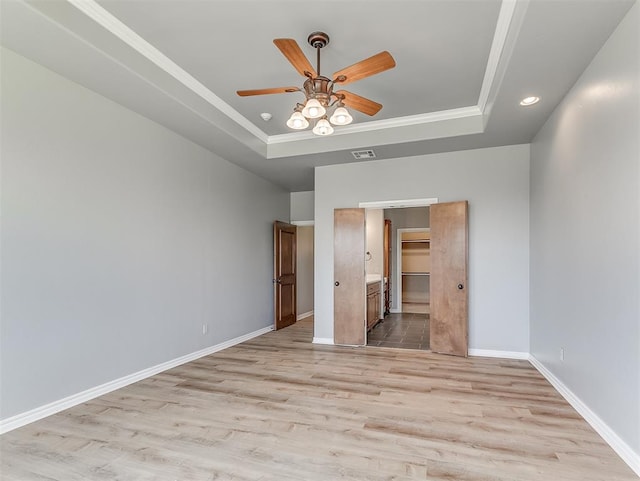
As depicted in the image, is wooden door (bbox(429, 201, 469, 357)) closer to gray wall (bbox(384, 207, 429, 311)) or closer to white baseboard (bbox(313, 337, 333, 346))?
white baseboard (bbox(313, 337, 333, 346))

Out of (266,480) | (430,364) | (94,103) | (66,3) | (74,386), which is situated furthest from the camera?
(430,364)

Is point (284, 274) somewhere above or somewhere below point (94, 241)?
below

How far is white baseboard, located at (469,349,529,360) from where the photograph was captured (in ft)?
15.0

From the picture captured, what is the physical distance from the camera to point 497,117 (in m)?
3.85

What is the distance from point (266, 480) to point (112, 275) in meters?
2.49

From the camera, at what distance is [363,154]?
5.06 m

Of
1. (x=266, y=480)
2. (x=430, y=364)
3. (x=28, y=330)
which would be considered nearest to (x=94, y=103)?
(x=28, y=330)

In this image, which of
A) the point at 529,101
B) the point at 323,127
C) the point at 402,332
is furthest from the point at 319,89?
the point at 402,332

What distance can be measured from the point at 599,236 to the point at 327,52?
262 cm

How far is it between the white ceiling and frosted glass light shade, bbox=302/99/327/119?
628 millimetres

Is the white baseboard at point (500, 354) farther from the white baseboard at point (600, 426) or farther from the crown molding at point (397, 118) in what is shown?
→ the crown molding at point (397, 118)

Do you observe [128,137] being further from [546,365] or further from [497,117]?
[546,365]

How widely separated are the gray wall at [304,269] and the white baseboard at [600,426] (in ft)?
16.3

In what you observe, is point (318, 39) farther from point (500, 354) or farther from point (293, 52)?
point (500, 354)
